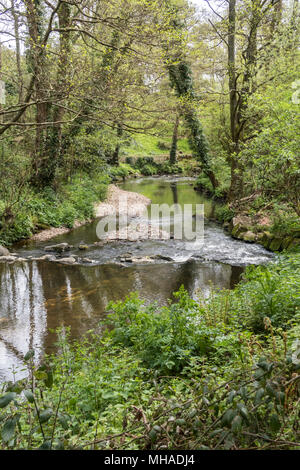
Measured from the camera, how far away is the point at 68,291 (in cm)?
777

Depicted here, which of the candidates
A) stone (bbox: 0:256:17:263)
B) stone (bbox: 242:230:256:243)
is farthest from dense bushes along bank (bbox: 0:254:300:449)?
stone (bbox: 0:256:17:263)

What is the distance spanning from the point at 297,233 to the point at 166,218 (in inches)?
297

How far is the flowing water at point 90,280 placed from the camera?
19.2 feet

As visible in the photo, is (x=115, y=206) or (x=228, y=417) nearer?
(x=228, y=417)

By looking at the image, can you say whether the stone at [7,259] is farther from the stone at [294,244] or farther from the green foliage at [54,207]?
the stone at [294,244]

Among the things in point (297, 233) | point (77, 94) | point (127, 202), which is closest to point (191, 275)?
point (297, 233)

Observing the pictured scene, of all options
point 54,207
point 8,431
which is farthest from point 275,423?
point 54,207

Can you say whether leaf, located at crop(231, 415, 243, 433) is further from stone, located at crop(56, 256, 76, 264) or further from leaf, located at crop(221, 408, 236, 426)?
stone, located at crop(56, 256, 76, 264)

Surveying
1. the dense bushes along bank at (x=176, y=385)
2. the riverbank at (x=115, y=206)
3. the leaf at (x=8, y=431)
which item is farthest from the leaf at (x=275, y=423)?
the riverbank at (x=115, y=206)

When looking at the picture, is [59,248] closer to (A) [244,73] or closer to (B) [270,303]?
(B) [270,303]

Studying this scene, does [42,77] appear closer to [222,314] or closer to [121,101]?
[121,101]

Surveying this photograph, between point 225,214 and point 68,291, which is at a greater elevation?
point 225,214

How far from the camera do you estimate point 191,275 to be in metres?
9.04

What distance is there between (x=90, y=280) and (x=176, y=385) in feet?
18.0
